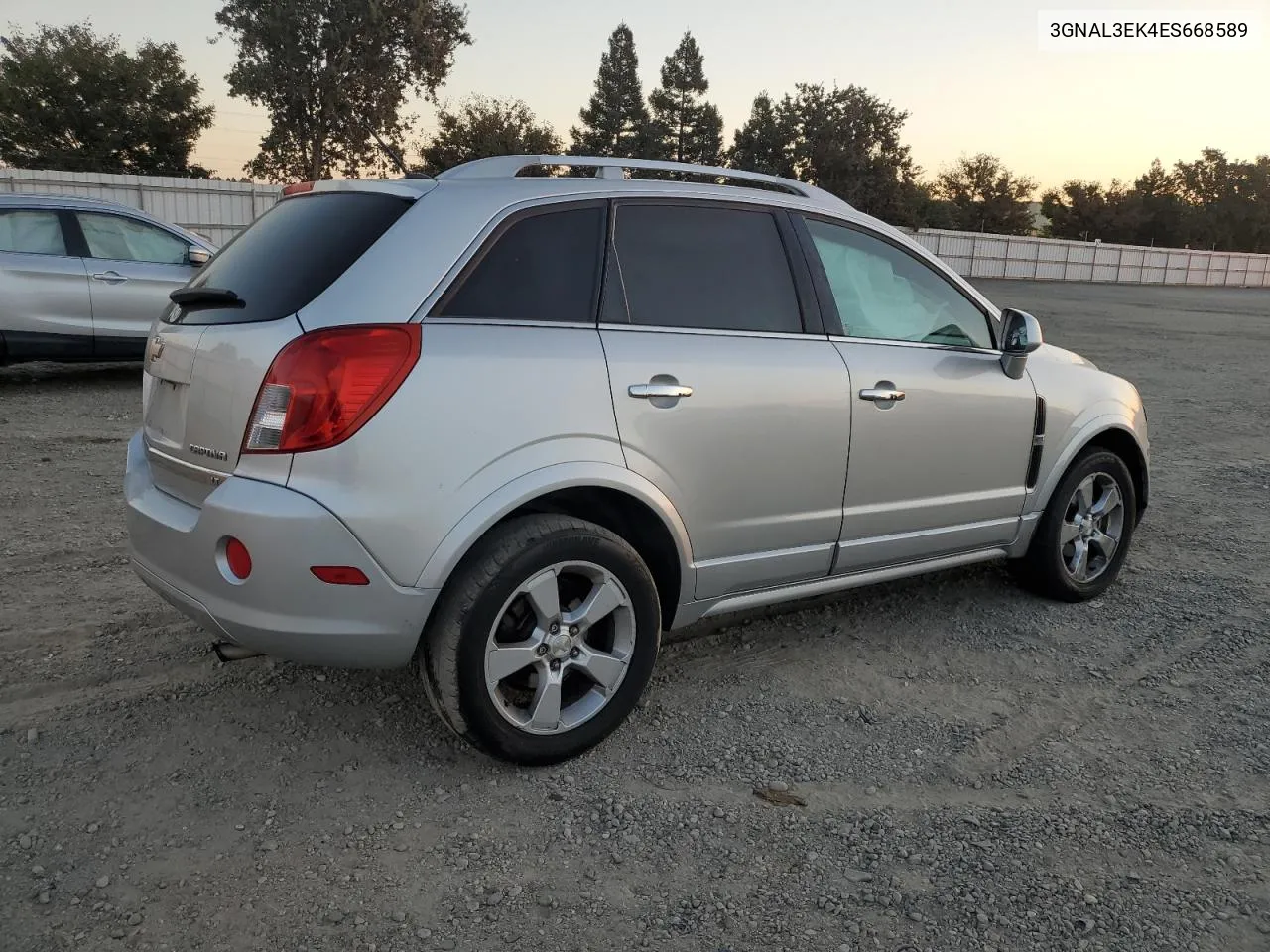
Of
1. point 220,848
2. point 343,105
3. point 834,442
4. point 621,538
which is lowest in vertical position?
point 220,848

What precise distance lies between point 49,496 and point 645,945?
16.1ft

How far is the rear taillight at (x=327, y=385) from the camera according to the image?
2654mm

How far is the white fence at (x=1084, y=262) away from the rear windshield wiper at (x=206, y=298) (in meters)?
36.3

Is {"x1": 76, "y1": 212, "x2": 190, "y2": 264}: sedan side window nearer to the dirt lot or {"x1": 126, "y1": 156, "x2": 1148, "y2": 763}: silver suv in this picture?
the dirt lot

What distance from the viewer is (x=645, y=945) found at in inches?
92.4

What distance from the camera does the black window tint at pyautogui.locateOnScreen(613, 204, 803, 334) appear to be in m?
3.28

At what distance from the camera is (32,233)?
28.9 feet

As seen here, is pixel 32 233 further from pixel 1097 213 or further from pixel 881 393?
pixel 1097 213

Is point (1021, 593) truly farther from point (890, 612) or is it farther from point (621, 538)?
point (621, 538)

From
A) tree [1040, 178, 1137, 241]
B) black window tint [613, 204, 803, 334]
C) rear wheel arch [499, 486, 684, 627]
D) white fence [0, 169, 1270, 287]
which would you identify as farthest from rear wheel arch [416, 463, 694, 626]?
tree [1040, 178, 1137, 241]

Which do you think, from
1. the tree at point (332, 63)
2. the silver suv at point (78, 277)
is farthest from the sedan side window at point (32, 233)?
the tree at point (332, 63)

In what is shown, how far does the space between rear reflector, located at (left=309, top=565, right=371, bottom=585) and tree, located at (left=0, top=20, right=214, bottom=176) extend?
4440 cm

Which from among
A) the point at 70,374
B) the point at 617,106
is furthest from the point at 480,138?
the point at 70,374

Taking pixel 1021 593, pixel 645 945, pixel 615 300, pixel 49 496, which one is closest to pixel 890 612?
pixel 1021 593
